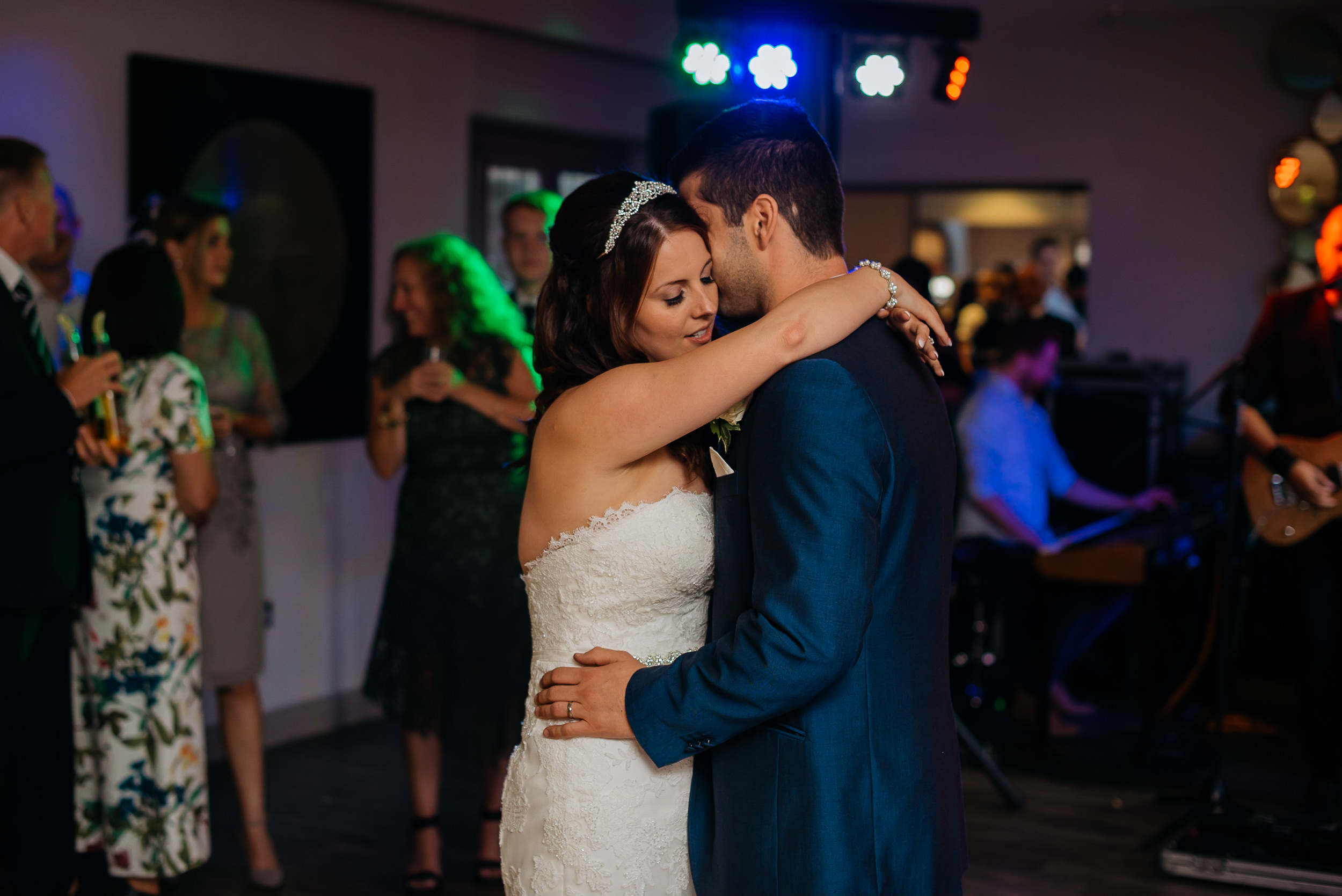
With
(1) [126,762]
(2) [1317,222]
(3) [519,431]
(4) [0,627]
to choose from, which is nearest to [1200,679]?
(2) [1317,222]

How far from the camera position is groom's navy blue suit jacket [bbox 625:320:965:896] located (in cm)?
155

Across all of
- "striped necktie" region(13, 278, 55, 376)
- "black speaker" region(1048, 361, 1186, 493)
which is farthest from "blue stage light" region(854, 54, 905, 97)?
"striped necktie" region(13, 278, 55, 376)

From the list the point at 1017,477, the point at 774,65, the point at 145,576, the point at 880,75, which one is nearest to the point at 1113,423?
the point at 1017,477

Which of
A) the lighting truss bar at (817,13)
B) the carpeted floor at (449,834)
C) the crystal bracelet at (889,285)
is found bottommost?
the carpeted floor at (449,834)

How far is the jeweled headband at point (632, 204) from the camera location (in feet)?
6.07

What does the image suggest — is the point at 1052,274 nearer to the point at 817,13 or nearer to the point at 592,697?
the point at 817,13

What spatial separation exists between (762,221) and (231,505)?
2.33m

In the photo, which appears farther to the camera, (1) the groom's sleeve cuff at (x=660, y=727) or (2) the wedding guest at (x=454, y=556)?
(2) the wedding guest at (x=454, y=556)

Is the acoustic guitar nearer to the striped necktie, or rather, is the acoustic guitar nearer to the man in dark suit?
the man in dark suit

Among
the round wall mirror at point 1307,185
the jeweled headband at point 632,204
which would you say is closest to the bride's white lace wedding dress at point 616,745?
the jeweled headband at point 632,204

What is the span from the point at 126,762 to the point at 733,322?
2142 mm

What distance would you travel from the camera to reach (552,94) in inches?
245

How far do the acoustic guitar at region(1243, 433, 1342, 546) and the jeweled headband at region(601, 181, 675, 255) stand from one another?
2.97m

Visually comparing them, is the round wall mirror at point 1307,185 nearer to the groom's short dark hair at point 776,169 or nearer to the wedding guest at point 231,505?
the wedding guest at point 231,505
